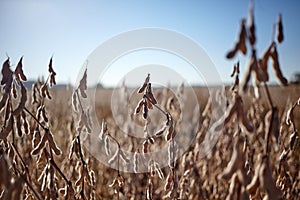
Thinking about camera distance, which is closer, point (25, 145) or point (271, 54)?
point (271, 54)

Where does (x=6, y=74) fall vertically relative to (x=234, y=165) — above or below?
above

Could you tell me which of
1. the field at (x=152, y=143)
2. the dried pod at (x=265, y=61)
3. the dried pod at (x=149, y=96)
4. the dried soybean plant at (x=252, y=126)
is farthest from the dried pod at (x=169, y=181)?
the dried pod at (x=265, y=61)

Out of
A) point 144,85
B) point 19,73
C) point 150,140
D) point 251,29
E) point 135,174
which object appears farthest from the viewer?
point 135,174

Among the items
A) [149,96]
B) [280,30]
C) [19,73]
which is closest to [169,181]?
[149,96]

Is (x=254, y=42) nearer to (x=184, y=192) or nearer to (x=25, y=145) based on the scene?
(x=184, y=192)

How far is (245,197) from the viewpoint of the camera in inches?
30.5

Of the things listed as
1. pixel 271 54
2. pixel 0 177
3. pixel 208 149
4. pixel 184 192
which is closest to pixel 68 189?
pixel 0 177

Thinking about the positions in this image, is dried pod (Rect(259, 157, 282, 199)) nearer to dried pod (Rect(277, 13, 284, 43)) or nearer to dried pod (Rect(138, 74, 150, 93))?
dried pod (Rect(277, 13, 284, 43))

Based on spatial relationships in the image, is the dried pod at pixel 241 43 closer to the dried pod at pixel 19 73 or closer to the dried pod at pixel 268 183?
the dried pod at pixel 268 183

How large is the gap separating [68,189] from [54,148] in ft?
0.55

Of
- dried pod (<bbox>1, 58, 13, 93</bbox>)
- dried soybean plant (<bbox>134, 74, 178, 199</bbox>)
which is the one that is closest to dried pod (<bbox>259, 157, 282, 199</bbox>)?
dried soybean plant (<bbox>134, 74, 178, 199</bbox>)

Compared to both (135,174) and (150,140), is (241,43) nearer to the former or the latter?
(150,140)

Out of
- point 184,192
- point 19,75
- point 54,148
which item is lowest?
point 184,192

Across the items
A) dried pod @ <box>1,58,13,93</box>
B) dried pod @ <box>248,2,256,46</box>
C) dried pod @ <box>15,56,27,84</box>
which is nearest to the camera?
dried pod @ <box>248,2,256,46</box>
